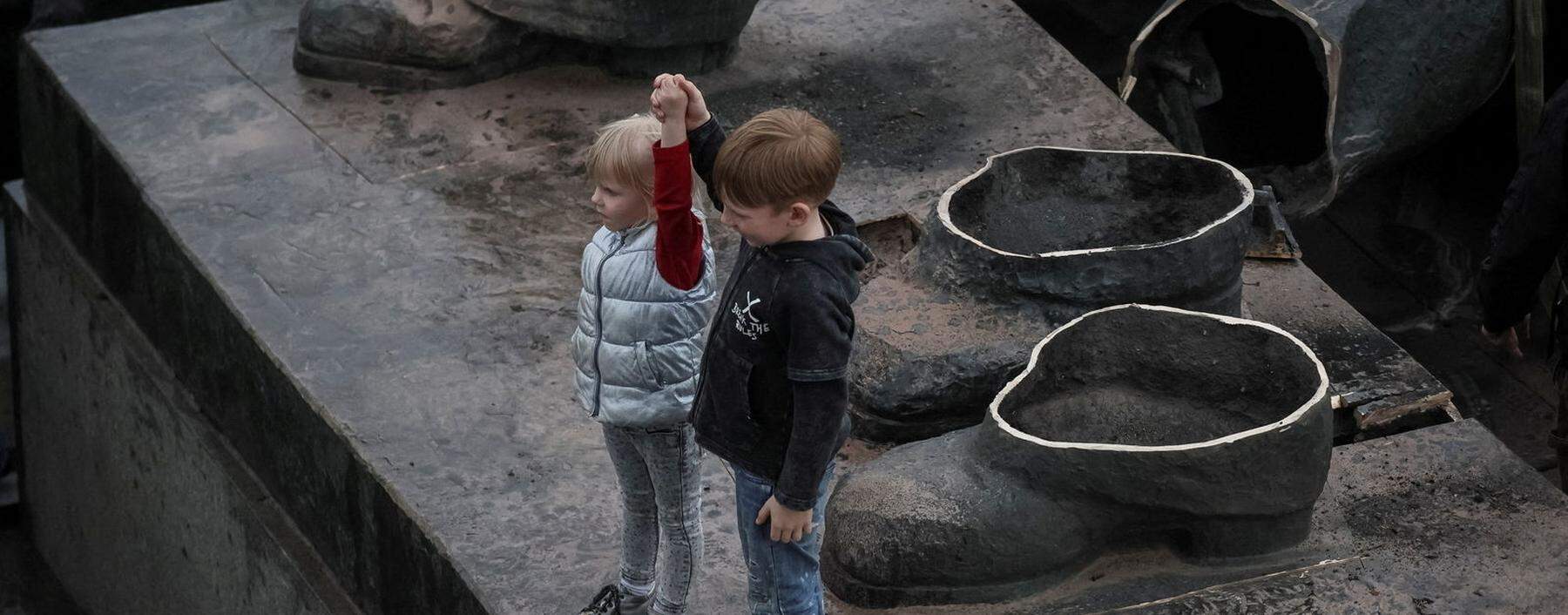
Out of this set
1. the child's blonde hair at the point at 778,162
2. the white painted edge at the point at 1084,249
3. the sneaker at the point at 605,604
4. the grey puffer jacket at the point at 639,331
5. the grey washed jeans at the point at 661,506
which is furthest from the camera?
the white painted edge at the point at 1084,249

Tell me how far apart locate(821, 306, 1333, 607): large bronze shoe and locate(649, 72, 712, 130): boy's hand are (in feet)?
2.23

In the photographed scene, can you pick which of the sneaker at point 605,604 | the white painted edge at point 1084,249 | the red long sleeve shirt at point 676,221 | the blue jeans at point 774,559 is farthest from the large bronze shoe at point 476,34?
the blue jeans at point 774,559

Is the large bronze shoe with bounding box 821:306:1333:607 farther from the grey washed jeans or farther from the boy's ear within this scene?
the boy's ear

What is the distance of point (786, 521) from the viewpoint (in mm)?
2471

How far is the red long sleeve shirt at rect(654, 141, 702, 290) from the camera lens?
242cm

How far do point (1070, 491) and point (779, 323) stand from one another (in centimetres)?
66

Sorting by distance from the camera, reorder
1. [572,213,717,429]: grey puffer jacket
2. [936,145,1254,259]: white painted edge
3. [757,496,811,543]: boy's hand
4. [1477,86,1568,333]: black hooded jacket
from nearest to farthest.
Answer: [757,496,811,543]: boy's hand < [572,213,717,429]: grey puffer jacket < [936,145,1254,259]: white painted edge < [1477,86,1568,333]: black hooded jacket

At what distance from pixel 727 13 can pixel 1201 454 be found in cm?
227

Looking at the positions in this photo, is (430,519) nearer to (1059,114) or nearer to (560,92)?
(560,92)

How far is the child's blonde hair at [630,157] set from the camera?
2514mm

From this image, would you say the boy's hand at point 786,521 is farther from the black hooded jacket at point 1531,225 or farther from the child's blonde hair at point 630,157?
the black hooded jacket at point 1531,225

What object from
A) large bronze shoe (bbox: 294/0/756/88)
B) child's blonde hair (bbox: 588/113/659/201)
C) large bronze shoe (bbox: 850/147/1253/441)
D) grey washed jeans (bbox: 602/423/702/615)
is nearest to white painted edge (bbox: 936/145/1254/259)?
large bronze shoe (bbox: 850/147/1253/441)

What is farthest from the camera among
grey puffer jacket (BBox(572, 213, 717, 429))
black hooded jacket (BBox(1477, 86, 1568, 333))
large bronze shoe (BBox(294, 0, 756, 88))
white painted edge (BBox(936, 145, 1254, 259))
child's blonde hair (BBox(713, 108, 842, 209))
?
large bronze shoe (BBox(294, 0, 756, 88))

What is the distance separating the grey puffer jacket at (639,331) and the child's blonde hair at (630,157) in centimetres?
8
